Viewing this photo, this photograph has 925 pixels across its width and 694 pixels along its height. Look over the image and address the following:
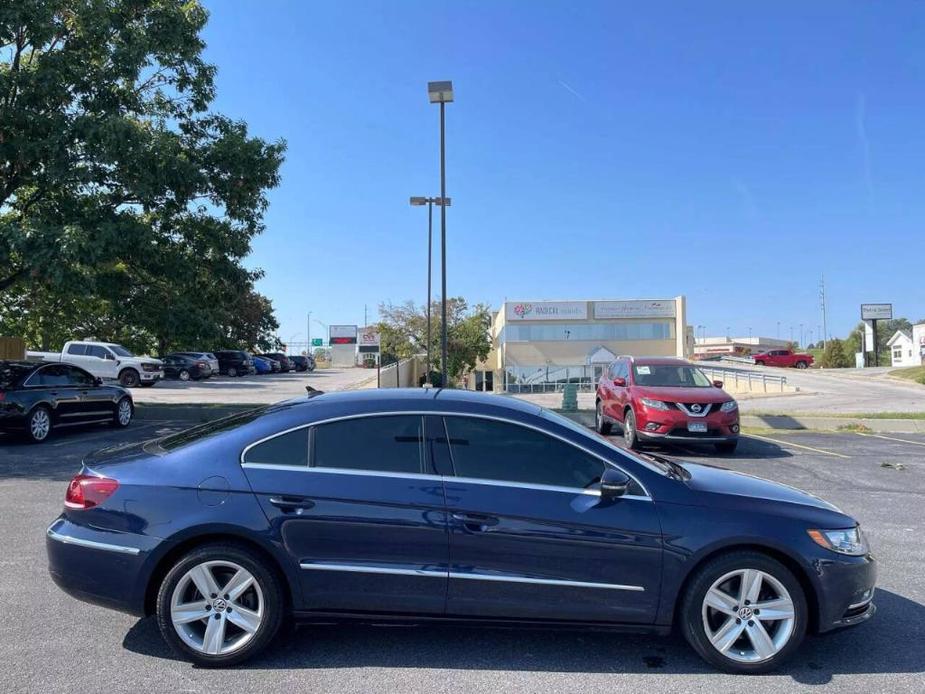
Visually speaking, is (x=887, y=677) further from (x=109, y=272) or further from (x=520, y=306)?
(x=520, y=306)

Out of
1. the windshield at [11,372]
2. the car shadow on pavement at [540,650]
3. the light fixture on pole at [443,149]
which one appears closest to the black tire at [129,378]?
the light fixture on pole at [443,149]

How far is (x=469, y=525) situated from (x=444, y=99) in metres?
18.2

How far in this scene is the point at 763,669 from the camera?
3.67m

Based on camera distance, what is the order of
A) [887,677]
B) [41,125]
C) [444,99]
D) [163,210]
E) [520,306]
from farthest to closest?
[520,306] → [444,99] → [163,210] → [41,125] → [887,677]

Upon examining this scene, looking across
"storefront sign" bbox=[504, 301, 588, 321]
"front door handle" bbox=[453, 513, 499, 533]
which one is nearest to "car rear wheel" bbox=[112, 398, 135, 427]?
"front door handle" bbox=[453, 513, 499, 533]

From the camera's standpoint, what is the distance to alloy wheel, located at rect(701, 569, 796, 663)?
3.69 metres

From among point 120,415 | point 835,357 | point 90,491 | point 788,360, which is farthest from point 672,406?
point 835,357

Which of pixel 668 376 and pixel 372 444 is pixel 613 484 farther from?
pixel 668 376

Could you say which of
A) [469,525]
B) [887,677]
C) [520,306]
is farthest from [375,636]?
[520,306]

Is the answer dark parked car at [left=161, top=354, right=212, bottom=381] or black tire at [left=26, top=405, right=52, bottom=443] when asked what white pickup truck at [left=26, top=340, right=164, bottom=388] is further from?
black tire at [left=26, top=405, right=52, bottom=443]

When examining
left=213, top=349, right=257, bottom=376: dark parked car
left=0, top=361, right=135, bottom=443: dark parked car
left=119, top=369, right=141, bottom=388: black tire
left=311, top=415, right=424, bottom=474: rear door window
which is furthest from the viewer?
left=213, top=349, right=257, bottom=376: dark parked car

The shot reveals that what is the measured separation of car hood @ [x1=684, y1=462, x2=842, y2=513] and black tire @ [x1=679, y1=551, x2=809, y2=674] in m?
0.39

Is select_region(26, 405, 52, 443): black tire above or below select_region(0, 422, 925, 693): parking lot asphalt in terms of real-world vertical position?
above

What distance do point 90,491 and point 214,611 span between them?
3.39 ft
